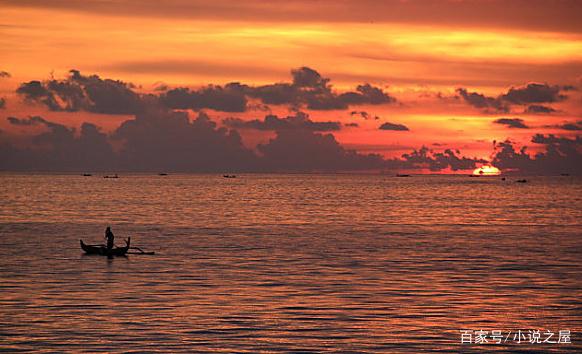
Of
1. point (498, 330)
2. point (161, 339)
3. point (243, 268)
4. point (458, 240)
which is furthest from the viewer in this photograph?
point (458, 240)

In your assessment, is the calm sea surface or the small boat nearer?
the calm sea surface

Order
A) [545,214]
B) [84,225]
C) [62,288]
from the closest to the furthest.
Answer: [62,288]
[84,225]
[545,214]

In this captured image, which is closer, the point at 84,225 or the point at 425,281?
the point at 425,281

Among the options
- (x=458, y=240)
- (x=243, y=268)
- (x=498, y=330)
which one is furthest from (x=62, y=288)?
(x=458, y=240)

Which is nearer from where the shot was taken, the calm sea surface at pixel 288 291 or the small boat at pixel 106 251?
the calm sea surface at pixel 288 291

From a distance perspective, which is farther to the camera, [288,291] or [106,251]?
[106,251]

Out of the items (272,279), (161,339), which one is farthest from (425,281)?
(161,339)

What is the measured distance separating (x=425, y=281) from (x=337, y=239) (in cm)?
3627

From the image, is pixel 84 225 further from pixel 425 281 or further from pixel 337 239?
pixel 425 281

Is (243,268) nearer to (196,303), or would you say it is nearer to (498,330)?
(196,303)

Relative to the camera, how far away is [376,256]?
229 feet

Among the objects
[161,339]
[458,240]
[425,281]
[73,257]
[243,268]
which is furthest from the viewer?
[458,240]

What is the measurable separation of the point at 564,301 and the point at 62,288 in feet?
92.5

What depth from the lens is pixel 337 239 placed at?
292 ft
